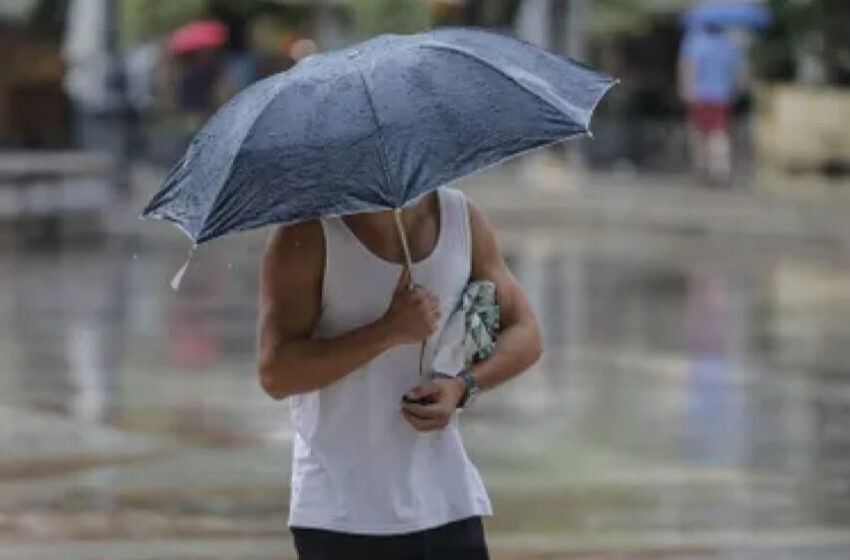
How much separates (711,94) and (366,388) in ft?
76.8

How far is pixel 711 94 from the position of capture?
91.6 feet

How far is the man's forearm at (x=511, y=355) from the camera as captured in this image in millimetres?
4941

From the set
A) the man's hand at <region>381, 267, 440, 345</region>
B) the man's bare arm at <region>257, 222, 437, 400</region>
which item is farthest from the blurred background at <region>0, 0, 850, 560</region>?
the man's hand at <region>381, 267, 440, 345</region>

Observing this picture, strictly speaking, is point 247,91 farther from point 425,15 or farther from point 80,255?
point 425,15

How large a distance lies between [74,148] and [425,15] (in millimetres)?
7513

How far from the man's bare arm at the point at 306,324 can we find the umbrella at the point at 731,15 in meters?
24.6

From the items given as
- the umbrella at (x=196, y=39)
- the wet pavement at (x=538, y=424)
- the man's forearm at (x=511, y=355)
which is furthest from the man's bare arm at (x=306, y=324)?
the umbrella at (x=196, y=39)

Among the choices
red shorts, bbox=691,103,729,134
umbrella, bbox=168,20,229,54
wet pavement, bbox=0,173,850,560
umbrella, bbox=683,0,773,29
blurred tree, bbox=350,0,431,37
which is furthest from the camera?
blurred tree, bbox=350,0,431,37

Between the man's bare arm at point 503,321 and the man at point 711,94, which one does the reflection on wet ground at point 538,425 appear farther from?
the man at point 711,94

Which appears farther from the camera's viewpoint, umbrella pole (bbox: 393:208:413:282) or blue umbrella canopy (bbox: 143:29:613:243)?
umbrella pole (bbox: 393:208:413:282)

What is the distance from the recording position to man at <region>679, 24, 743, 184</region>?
91.8 feet

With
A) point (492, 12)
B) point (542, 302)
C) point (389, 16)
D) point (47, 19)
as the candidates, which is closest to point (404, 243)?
point (542, 302)

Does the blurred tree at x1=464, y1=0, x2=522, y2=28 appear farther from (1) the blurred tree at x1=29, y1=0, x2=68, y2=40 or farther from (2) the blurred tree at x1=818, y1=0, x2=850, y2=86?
(1) the blurred tree at x1=29, y1=0, x2=68, y2=40

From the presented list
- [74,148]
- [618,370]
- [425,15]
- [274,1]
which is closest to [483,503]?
[618,370]
